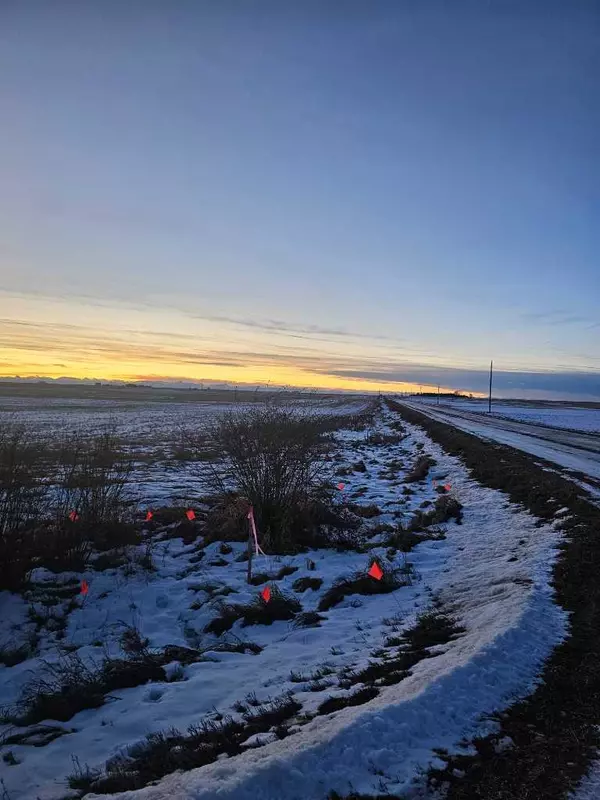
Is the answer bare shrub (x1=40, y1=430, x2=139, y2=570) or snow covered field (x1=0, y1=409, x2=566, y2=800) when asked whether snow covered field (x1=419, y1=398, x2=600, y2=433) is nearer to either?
snow covered field (x1=0, y1=409, x2=566, y2=800)

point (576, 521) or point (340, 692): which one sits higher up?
point (576, 521)

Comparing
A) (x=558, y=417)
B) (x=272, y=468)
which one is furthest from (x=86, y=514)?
(x=558, y=417)

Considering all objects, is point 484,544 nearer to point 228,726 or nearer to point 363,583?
point 363,583

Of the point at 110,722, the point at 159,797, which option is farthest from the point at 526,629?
the point at 110,722


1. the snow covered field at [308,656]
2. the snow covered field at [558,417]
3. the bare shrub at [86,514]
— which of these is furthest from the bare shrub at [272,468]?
the snow covered field at [558,417]

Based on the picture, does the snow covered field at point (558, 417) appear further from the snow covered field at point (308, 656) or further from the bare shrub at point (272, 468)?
the snow covered field at point (308, 656)

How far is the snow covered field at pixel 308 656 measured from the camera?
131 inches

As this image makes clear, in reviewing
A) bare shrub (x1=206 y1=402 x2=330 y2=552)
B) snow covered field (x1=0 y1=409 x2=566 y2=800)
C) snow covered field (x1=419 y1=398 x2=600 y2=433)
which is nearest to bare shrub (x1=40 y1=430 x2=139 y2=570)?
snow covered field (x1=0 y1=409 x2=566 y2=800)

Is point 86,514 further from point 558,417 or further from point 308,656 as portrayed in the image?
point 558,417

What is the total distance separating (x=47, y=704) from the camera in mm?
5102

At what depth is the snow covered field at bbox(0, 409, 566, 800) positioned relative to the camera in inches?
131

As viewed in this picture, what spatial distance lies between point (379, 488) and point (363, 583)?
6927 mm

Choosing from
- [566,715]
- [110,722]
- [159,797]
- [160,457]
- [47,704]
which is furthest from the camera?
[160,457]

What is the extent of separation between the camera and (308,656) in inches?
221
